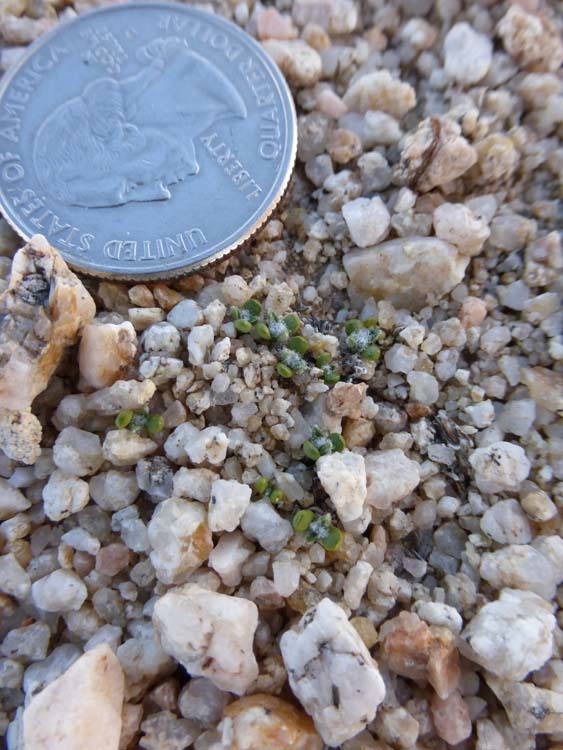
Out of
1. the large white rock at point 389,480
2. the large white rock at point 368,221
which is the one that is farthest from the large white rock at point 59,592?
the large white rock at point 368,221

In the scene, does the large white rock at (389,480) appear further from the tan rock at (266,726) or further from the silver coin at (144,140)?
the silver coin at (144,140)

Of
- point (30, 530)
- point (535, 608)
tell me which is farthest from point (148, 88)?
point (535, 608)

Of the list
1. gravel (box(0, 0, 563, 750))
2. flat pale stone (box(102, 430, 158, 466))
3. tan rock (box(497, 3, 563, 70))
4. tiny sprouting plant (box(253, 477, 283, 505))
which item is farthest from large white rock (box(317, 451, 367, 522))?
tan rock (box(497, 3, 563, 70))

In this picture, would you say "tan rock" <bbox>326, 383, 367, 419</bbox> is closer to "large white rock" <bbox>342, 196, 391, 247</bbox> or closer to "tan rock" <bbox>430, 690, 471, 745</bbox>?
"large white rock" <bbox>342, 196, 391, 247</bbox>

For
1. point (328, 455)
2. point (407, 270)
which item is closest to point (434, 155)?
point (407, 270)

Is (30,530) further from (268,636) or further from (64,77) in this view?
(64,77)

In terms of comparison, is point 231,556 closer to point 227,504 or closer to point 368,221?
point 227,504
